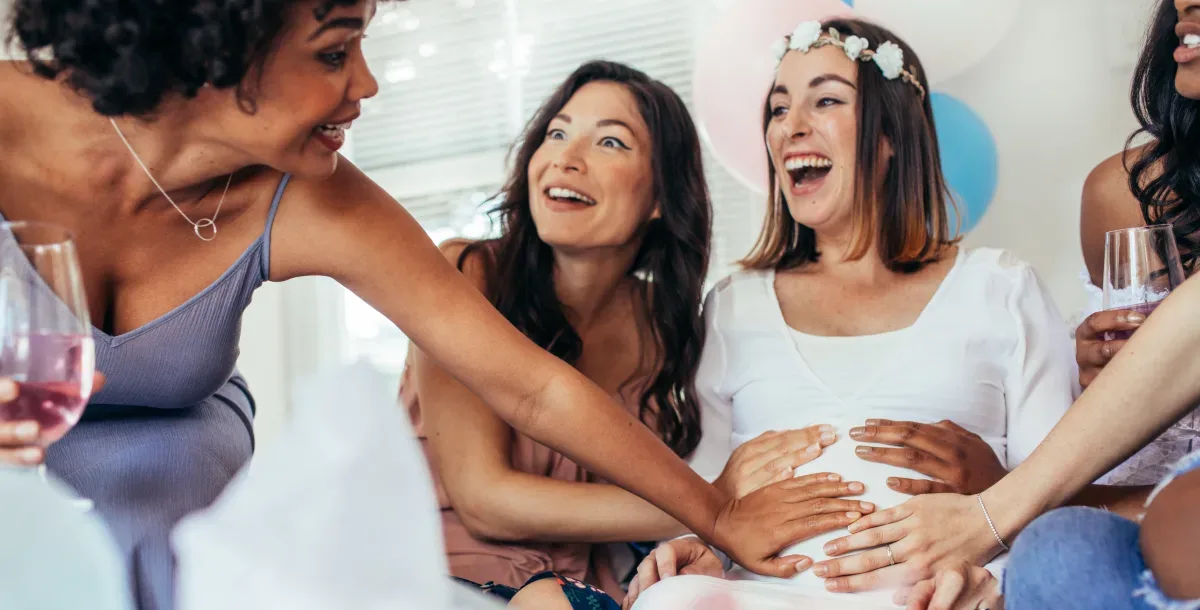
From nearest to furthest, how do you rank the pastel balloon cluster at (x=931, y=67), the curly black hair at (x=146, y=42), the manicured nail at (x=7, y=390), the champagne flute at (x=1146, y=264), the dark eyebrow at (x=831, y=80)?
the manicured nail at (x=7, y=390)
the curly black hair at (x=146, y=42)
the champagne flute at (x=1146, y=264)
the dark eyebrow at (x=831, y=80)
the pastel balloon cluster at (x=931, y=67)

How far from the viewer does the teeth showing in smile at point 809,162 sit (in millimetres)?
1904

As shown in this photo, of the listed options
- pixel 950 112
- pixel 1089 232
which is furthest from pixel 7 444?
pixel 950 112

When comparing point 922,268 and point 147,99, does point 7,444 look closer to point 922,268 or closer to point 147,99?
point 147,99

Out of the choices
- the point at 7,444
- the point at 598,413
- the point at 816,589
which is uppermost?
the point at 7,444

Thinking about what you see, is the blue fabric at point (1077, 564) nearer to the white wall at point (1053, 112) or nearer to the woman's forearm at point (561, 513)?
the woman's forearm at point (561, 513)

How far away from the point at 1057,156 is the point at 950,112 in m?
0.36

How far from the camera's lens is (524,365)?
4.44 feet

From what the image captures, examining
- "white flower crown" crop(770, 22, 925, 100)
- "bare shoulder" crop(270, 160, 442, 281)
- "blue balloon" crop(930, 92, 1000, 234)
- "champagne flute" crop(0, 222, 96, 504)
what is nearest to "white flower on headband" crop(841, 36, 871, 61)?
"white flower crown" crop(770, 22, 925, 100)

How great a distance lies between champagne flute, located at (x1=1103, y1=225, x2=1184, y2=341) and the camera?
1.33 meters

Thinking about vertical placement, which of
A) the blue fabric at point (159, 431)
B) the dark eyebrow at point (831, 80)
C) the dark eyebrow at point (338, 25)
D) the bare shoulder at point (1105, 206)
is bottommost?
the blue fabric at point (159, 431)

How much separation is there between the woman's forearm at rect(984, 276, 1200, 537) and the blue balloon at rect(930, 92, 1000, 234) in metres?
1.39

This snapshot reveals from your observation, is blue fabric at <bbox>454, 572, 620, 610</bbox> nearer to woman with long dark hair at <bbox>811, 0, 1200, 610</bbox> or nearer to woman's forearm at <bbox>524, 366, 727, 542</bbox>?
woman's forearm at <bbox>524, 366, 727, 542</bbox>

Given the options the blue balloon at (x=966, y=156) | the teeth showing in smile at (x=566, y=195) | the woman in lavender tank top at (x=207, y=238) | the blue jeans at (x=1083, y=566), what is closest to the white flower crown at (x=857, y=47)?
the teeth showing in smile at (x=566, y=195)

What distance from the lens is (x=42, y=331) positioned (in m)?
0.86
